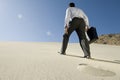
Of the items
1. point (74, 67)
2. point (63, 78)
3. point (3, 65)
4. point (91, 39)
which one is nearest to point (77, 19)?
point (91, 39)

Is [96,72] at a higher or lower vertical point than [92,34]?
lower

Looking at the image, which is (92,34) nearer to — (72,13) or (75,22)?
(75,22)

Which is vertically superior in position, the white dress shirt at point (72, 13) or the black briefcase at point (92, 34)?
the white dress shirt at point (72, 13)

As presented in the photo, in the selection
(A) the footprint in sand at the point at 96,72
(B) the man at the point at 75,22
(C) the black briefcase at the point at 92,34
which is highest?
(B) the man at the point at 75,22

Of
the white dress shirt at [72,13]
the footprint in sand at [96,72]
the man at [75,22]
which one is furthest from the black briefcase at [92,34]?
the footprint in sand at [96,72]

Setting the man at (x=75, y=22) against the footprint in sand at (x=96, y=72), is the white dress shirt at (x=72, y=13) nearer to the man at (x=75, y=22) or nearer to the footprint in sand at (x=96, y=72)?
the man at (x=75, y=22)

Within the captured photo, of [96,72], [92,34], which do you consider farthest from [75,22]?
[96,72]

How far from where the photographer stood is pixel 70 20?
681 centimetres

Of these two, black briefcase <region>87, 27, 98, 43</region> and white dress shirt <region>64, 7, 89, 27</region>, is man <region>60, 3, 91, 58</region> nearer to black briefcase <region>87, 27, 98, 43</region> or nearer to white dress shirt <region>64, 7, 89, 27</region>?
white dress shirt <region>64, 7, 89, 27</region>

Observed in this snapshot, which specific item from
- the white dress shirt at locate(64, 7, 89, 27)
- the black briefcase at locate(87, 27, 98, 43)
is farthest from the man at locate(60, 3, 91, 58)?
the black briefcase at locate(87, 27, 98, 43)

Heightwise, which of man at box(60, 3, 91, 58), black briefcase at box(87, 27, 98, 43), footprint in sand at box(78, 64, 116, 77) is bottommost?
footprint in sand at box(78, 64, 116, 77)

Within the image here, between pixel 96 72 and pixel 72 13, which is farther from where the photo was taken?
pixel 72 13

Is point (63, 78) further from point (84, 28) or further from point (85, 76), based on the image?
point (84, 28)

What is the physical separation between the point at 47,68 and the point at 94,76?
76cm
